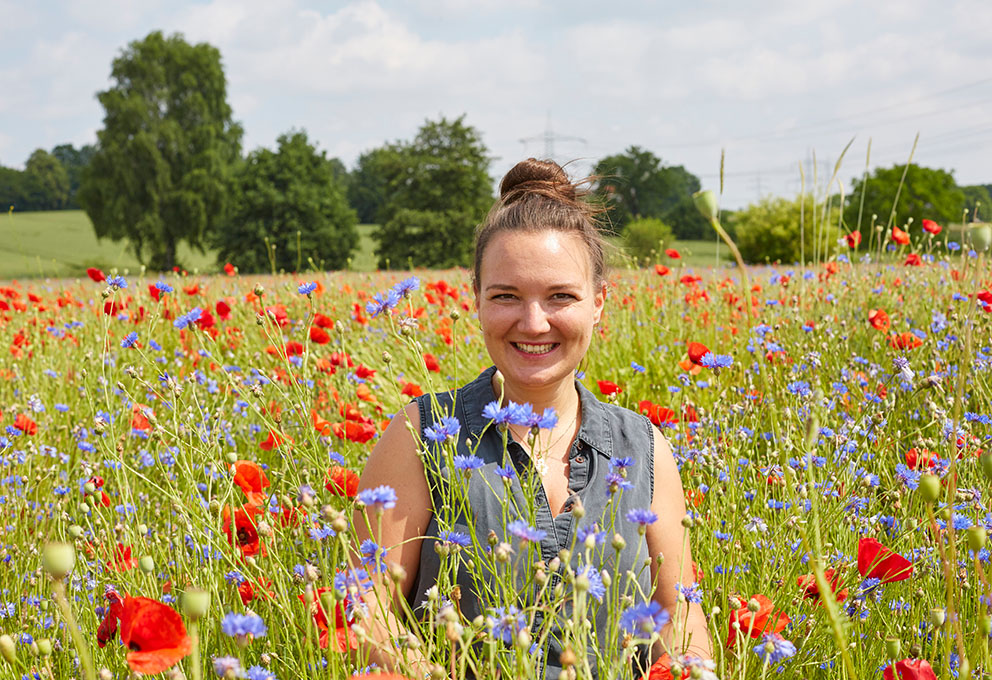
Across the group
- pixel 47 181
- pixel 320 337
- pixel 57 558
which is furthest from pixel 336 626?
pixel 47 181

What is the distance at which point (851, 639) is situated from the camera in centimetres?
156

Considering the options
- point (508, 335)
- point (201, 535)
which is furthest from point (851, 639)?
point (201, 535)

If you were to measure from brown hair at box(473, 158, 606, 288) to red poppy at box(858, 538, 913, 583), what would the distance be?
877mm

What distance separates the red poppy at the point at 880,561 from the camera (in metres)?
1.33

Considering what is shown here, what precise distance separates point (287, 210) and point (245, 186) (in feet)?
7.52

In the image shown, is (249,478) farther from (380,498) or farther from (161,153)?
(161,153)

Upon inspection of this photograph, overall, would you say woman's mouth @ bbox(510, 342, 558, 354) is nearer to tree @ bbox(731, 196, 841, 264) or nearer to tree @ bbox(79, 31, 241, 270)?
tree @ bbox(731, 196, 841, 264)

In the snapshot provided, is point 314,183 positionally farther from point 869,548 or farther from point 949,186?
point 869,548

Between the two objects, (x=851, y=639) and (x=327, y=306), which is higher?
(x=327, y=306)

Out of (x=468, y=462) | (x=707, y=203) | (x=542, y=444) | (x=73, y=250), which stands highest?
(x=73, y=250)

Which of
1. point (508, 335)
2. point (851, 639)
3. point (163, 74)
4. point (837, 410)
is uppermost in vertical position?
point (163, 74)

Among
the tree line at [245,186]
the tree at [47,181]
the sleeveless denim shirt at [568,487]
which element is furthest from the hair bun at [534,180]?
the tree at [47,181]

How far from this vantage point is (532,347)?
1799 mm

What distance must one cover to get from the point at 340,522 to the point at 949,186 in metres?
49.0
